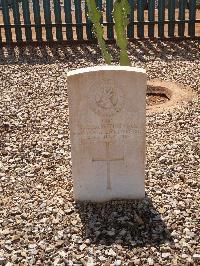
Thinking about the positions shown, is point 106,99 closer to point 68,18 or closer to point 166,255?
point 166,255

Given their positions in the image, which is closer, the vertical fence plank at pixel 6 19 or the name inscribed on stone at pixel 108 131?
the name inscribed on stone at pixel 108 131

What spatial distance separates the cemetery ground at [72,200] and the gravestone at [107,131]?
0.56ft

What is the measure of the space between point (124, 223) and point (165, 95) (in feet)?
10.5

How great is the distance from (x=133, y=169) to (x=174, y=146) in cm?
118

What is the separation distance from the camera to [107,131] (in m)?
3.45

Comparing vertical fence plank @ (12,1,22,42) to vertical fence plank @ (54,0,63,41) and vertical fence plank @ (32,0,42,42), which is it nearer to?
vertical fence plank @ (32,0,42,42)

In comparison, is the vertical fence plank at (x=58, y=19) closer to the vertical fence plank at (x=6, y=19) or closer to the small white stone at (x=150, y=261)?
the vertical fence plank at (x=6, y=19)

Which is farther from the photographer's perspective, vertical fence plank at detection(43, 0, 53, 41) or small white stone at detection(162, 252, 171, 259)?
vertical fence plank at detection(43, 0, 53, 41)

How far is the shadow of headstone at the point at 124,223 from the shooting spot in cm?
332

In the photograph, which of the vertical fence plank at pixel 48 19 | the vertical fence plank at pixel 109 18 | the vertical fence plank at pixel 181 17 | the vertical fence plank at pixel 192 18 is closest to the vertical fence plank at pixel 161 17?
the vertical fence plank at pixel 181 17

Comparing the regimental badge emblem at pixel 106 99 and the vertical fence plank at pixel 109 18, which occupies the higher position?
the vertical fence plank at pixel 109 18

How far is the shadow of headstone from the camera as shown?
10.9ft

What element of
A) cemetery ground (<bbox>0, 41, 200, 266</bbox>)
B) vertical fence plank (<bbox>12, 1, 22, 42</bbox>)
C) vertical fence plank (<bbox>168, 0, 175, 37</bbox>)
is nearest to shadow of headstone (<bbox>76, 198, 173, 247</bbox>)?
cemetery ground (<bbox>0, 41, 200, 266</bbox>)

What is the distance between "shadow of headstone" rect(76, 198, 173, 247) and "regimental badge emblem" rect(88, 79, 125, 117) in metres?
0.87
